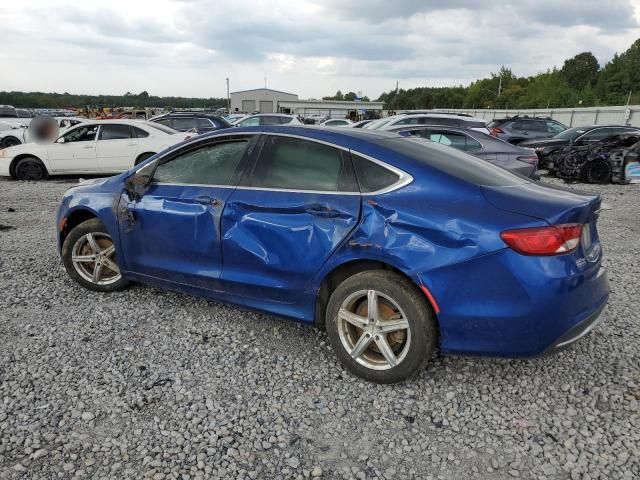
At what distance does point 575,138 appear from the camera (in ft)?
49.2

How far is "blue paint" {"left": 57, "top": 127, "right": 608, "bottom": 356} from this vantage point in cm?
271

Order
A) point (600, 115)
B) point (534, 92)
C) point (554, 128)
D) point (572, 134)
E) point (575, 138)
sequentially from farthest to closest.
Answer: point (534, 92), point (600, 115), point (554, 128), point (572, 134), point (575, 138)

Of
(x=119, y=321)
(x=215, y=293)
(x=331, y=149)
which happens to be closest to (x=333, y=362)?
(x=215, y=293)

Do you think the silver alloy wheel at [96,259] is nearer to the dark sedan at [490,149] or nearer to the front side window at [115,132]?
the dark sedan at [490,149]

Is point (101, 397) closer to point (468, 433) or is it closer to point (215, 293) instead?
point (215, 293)

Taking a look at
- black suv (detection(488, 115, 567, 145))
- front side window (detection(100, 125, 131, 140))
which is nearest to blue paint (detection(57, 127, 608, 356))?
front side window (detection(100, 125, 131, 140))

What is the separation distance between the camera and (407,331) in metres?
3.00

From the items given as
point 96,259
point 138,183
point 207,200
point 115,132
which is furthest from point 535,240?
point 115,132

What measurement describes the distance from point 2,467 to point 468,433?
2.38 meters

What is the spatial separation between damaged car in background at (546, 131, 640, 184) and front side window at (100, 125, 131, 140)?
35.5ft

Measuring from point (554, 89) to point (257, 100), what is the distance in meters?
52.0

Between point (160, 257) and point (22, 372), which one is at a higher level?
point (160, 257)

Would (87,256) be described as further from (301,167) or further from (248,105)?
(248,105)

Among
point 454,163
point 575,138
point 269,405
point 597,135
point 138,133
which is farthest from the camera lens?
point 597,135
